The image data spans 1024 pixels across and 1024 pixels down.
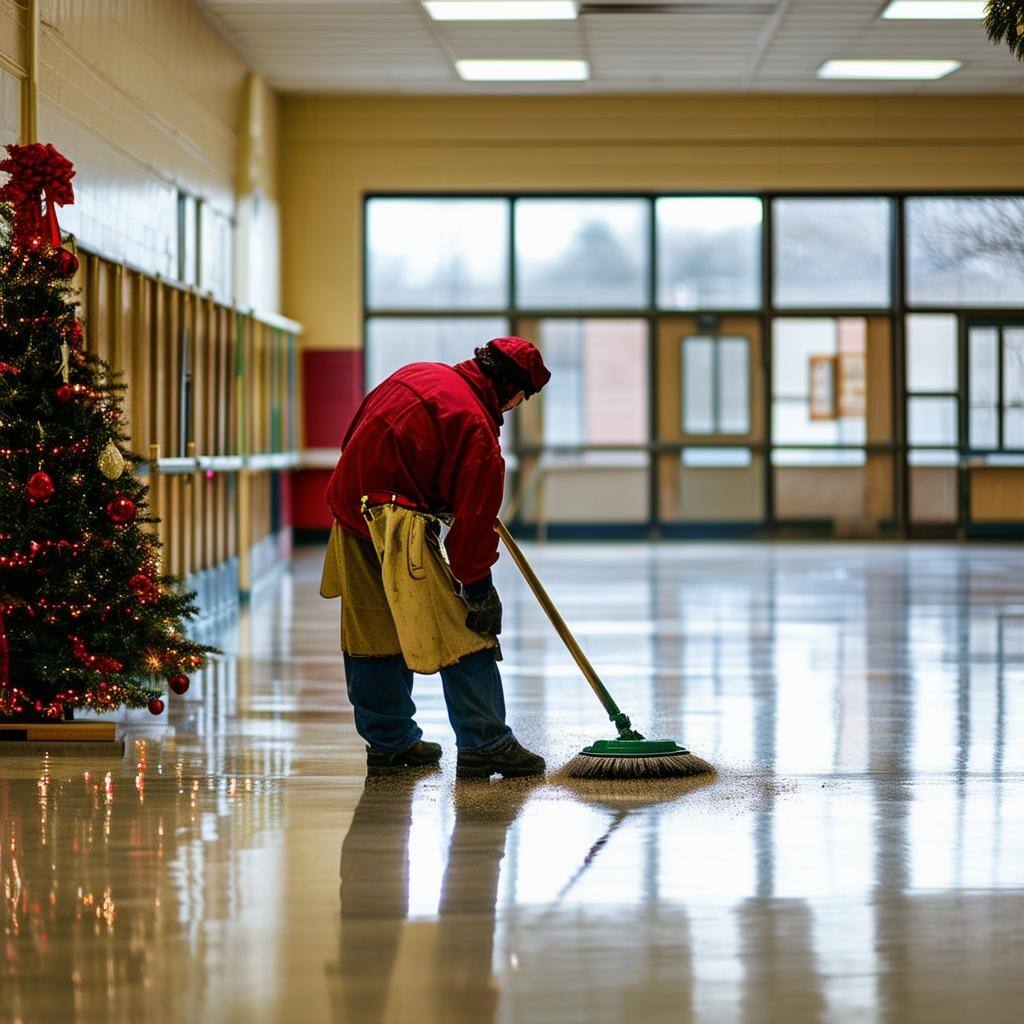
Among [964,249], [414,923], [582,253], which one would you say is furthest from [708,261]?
[414,923]

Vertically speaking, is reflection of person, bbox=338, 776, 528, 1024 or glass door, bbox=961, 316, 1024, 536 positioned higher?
glass door, bbox=961, 316, 1024, 536

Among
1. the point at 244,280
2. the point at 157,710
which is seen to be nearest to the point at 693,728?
the point at 157,710

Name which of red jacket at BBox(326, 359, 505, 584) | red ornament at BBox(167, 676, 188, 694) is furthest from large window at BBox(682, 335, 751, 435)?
red jacket at BBox(326, 359, 505, 584)

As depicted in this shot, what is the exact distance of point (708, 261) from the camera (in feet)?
62.3

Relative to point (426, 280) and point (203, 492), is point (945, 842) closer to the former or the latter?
point (203, 492)

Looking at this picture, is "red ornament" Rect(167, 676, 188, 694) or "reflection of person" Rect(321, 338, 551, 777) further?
"red ornament" Rect(167, 676, 188, 694)

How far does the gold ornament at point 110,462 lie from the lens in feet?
20.0

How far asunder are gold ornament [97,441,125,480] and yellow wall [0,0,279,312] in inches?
73.2

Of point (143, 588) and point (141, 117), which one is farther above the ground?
point (141, 117)

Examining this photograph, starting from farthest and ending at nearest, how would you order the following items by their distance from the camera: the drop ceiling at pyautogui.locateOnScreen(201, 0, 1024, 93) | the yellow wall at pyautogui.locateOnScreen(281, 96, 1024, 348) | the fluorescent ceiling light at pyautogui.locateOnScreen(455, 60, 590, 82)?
the yellow wall at pyautogui.locateOnScreen(281, 96, 1024, 348)
the fluorescent ceiling light at pyautogui.locateOnScreen(455, 60, 590, 82)
the drop ceiling at pyautogui.locateOnScreen(201, 0, 1024, 93)

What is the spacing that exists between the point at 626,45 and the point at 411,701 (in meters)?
11.4

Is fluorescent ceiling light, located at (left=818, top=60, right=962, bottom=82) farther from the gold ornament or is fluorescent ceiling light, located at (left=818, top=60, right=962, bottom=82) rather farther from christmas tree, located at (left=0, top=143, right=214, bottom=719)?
the gold ornament

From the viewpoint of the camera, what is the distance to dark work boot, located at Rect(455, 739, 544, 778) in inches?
216

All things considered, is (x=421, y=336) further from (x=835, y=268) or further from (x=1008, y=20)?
(x=1008, y=20)
